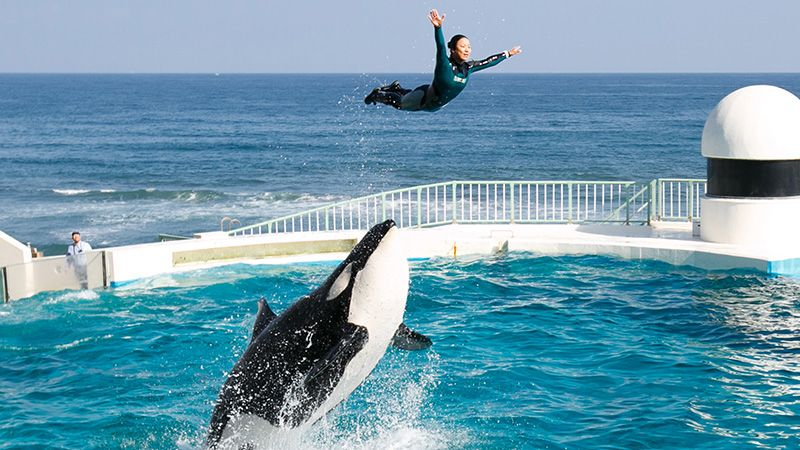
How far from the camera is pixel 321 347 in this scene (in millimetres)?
8164

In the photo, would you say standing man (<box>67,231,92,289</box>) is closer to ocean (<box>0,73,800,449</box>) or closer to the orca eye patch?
ocean (<box>0,73,800,449</box>)

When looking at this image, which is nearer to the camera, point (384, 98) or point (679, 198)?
point (384, 98)

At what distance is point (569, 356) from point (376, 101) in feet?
16.0

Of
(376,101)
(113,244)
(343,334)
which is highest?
(376,101)

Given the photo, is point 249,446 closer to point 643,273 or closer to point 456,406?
point 456,406

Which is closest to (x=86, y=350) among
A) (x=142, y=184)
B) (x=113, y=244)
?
(x=113, y=244)

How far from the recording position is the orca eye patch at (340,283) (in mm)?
8109

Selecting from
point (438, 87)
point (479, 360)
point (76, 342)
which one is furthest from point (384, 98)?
point (76, 342)

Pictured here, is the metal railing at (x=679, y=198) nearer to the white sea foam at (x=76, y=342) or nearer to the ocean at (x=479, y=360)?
the ocean at (x=479, y=360)

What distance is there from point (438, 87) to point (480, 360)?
483 centimetres

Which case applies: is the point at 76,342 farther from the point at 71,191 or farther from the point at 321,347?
the point at 71,191

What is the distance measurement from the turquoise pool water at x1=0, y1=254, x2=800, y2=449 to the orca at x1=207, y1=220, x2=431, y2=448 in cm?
154

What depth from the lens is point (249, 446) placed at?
8.45 m
